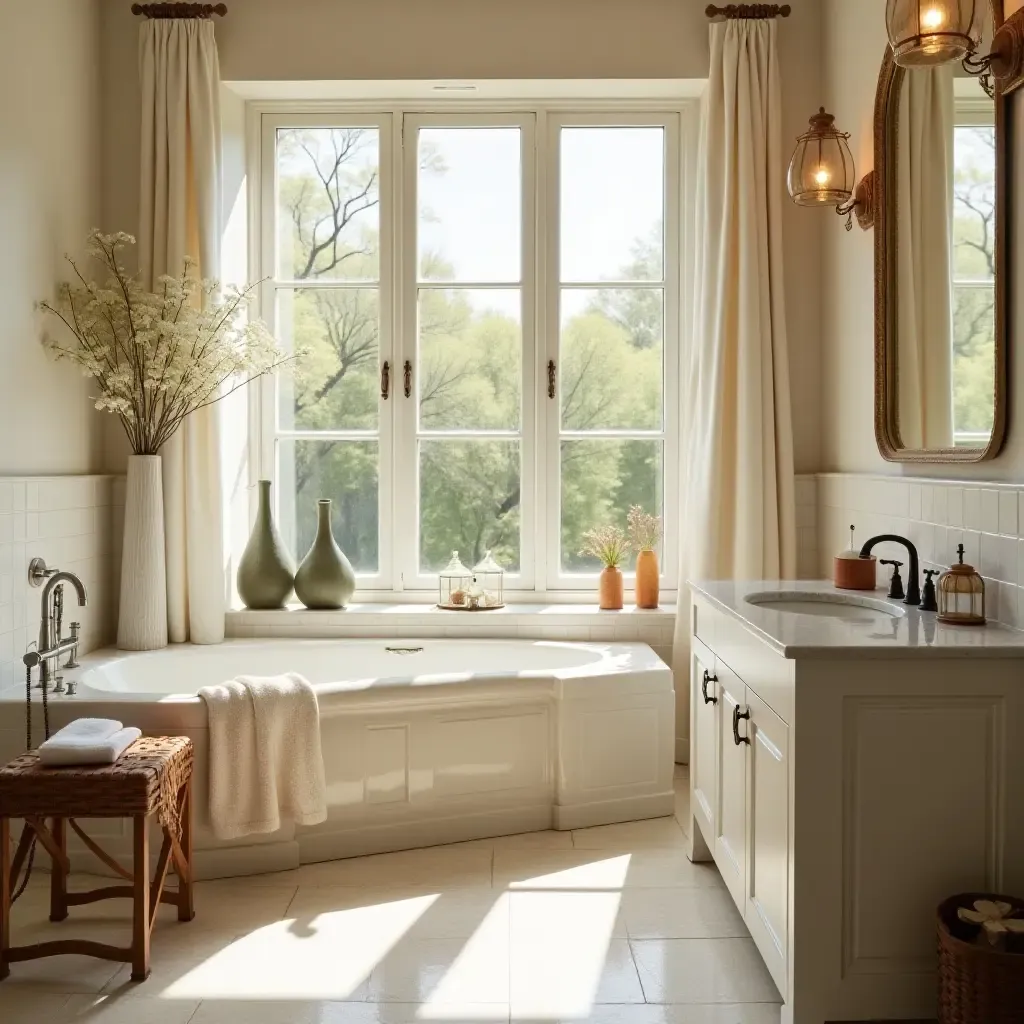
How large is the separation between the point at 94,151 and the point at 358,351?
127 cm

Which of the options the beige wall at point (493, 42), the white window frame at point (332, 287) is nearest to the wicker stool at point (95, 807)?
the white window frame at point (332, 287)

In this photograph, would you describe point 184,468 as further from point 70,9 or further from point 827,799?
point 827,799

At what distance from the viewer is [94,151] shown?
4.25m

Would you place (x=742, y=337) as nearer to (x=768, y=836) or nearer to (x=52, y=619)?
(x=768, y=836)

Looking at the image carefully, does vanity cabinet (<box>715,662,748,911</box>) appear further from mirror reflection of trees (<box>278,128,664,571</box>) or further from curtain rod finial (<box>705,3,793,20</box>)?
curtain rod finial (<box>705,3,793,20</box>)

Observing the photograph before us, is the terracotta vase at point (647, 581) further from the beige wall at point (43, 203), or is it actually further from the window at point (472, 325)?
the beige wall at point (43, 203)

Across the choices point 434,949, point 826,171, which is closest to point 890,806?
point 434,949

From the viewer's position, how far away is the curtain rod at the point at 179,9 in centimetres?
419

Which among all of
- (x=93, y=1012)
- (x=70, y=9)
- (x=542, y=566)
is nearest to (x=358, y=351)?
(x=542, y=566)

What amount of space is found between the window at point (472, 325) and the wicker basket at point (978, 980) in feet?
8.57

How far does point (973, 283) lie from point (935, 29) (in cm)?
59

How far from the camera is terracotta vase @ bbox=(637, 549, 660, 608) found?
4340 millimetres

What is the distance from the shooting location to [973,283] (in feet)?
8.68

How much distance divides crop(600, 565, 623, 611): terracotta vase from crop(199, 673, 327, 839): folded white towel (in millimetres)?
1465
